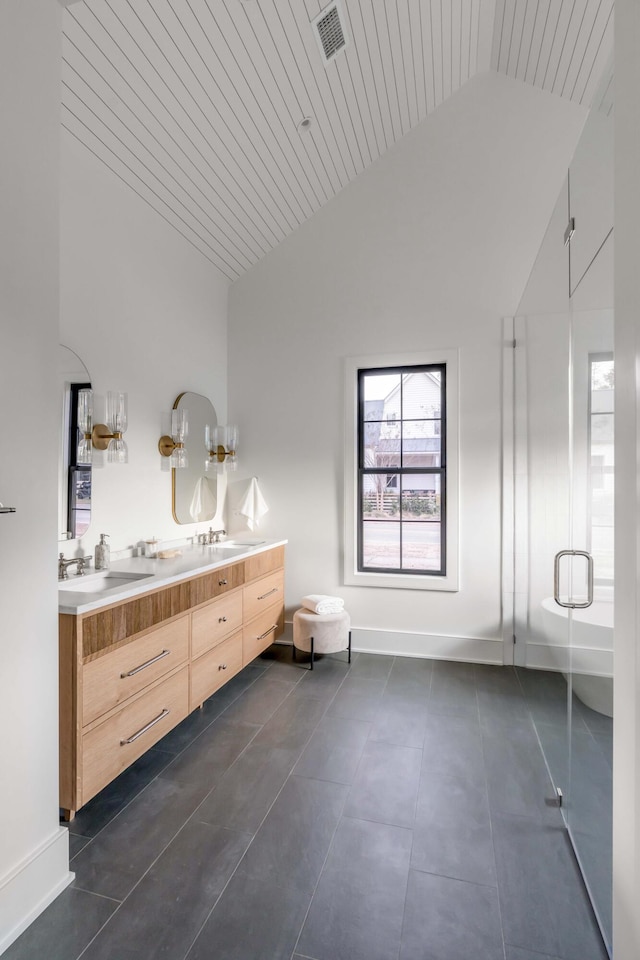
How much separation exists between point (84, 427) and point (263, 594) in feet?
5.44

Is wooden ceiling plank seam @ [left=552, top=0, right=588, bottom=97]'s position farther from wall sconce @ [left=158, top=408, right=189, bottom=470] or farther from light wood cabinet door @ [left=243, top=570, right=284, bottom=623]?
light wood cabinet door @ [left=243, top=570, right=284, bottom=623]

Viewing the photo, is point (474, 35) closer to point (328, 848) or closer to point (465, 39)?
point (465, 39)

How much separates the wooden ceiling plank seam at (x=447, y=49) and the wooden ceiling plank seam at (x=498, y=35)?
11.2 inches

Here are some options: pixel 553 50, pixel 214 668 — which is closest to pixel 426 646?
pixel 214 668

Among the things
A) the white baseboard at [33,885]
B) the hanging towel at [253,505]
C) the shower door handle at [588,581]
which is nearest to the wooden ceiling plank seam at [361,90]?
the hanging towel at [253,505]

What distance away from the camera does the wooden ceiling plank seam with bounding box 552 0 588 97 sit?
2.71 metres

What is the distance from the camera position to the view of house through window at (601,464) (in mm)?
1354

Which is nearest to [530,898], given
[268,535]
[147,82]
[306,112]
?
[268,535]

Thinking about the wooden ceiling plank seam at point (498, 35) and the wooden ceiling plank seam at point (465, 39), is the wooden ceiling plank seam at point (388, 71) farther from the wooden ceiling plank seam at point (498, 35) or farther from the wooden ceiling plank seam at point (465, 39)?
the wooden ceiling plank seam at point (498, 35)

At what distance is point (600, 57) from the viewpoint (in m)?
2.95

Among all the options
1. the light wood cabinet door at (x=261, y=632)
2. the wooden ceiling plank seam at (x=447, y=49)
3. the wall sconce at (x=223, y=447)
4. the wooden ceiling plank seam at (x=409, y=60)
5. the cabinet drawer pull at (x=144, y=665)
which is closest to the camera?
the cabinet drawer pull at (x=144, y=665)

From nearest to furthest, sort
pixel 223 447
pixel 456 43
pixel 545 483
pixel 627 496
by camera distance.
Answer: pixel 627 496 < pixel 545 483 < pixel 456 43 < pixel 223 447

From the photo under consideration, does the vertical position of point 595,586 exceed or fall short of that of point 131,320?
it falls short

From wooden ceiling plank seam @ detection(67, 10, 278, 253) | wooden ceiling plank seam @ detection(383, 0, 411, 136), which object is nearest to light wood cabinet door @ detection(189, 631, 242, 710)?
wooden ceiling plank seam @ detection(67, 10, 278, 253)
